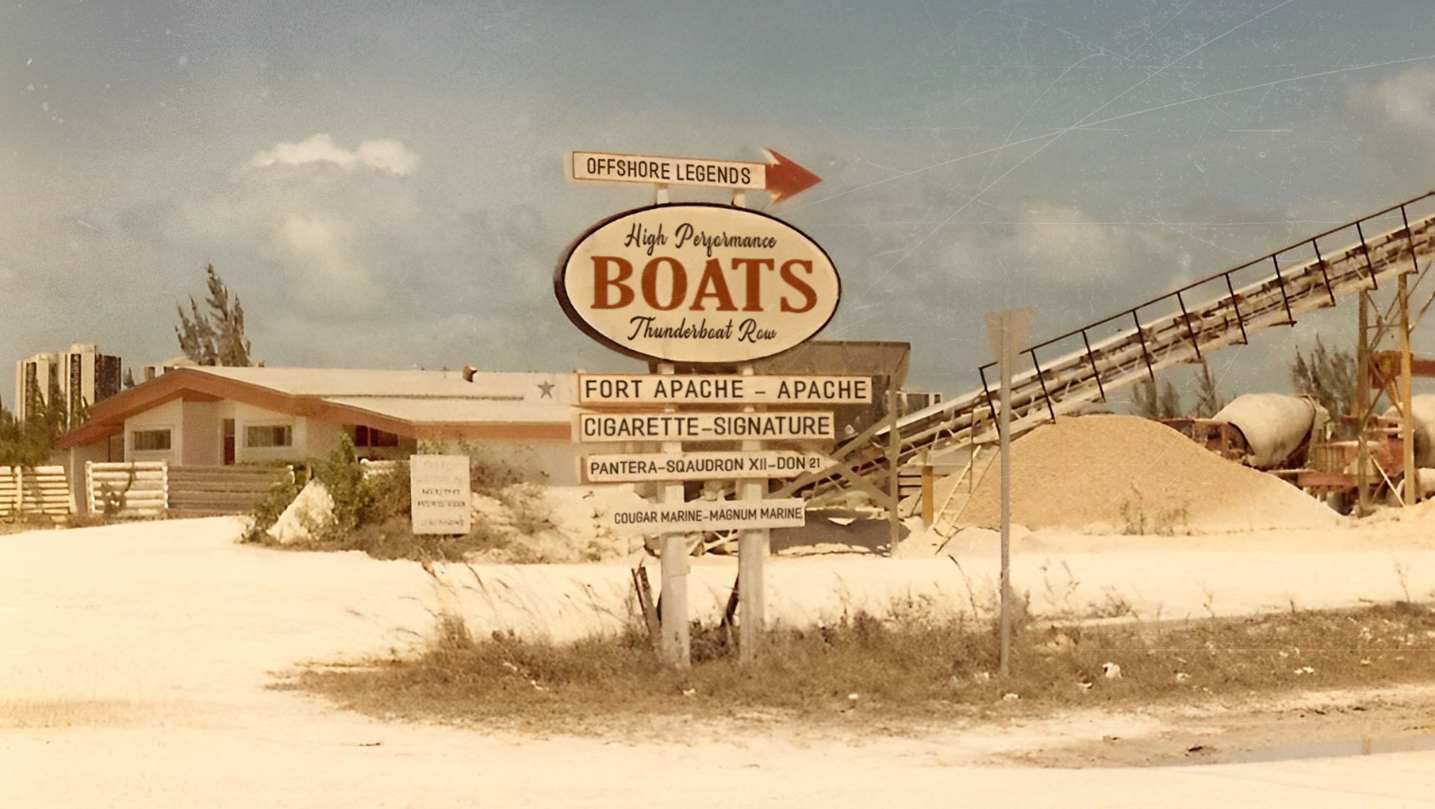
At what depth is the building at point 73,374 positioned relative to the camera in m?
59.5

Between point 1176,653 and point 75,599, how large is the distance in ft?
41.5

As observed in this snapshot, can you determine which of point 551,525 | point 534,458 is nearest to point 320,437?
point 534,458

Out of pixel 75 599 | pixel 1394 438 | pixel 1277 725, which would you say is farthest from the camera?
pixel 1394 438

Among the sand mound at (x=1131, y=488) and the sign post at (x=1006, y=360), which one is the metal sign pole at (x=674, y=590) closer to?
the sign post at (x=1006, y=360)

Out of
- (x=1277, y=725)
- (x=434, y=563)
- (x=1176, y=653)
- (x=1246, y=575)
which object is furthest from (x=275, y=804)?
(x=1246, y=575)

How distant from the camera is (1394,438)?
1352 inches

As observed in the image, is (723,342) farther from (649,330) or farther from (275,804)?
(275,804)

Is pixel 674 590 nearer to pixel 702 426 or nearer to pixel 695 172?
pixel 702 426

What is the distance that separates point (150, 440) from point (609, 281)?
35.5 metres

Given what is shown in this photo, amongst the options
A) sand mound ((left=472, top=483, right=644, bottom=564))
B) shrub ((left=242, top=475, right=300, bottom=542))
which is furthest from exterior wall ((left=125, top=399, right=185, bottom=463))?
sand mound ((left=472, top=483, right=644, bottom=564))

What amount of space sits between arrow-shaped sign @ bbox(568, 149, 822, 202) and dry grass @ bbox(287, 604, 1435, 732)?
401 cm

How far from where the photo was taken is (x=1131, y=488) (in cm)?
3030

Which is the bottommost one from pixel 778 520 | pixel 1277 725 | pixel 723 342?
pixel 1277 725

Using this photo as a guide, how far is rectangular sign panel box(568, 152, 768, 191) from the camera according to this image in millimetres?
12953
